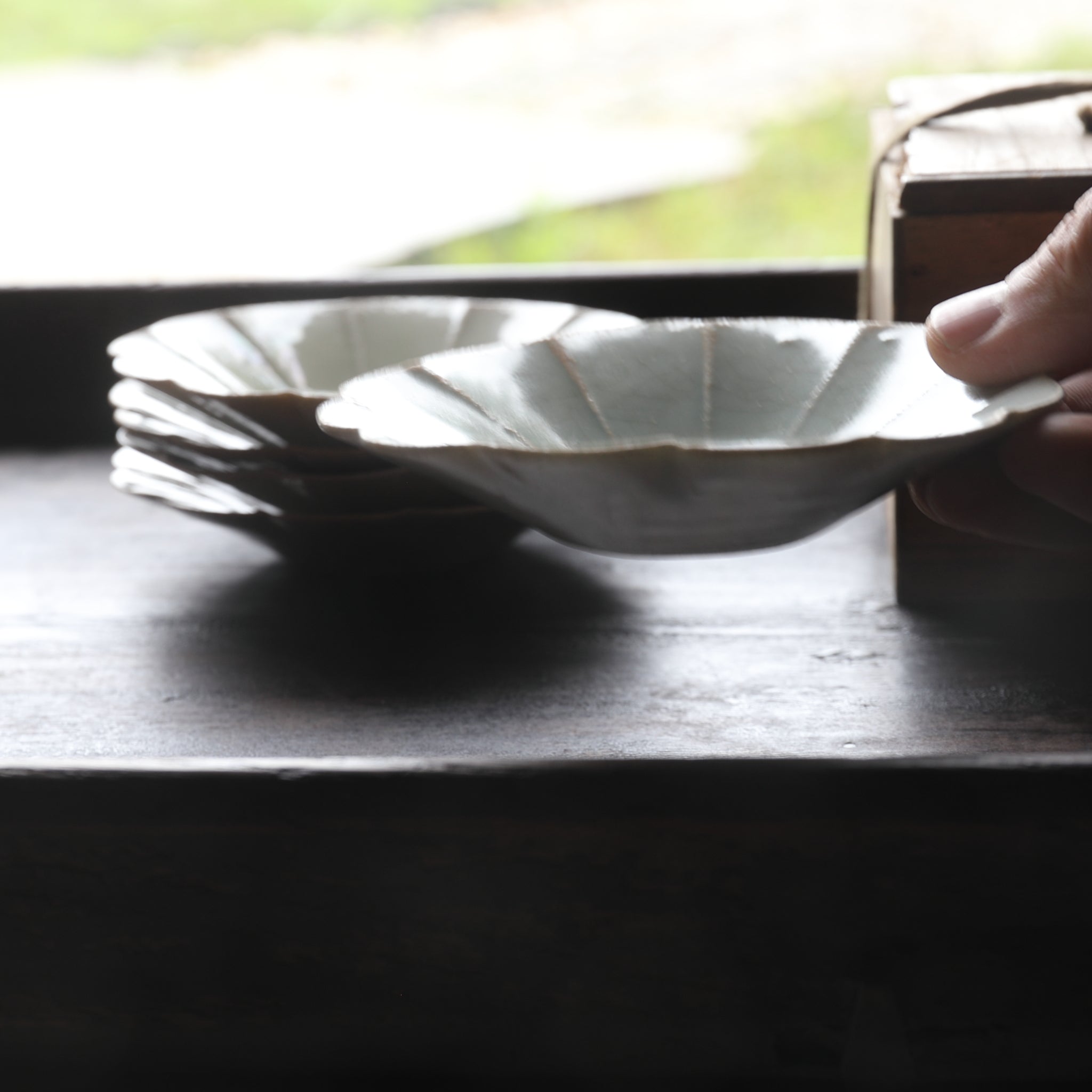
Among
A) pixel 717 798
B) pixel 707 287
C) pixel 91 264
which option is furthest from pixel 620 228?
pixel 717 798

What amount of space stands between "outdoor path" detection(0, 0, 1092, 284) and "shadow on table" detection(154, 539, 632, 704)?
2.18 meters

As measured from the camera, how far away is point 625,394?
56 cm

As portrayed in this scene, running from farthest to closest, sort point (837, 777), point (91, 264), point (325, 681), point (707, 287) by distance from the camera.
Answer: point (91, 264) → point (707, 287) → point (325, 681) → point (837, 777)

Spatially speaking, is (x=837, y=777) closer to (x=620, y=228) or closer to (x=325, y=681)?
(x=325, y=681)

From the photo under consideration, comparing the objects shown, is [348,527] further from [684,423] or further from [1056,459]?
[1056,459]

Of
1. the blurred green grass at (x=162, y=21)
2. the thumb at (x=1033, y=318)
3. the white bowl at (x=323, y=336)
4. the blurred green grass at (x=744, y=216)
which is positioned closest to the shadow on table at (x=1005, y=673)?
the thumb at (x=1033, y=318)

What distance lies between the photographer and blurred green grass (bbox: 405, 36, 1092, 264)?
276cm

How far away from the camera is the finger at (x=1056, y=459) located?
411 millimetres

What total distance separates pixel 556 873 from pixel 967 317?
0.25 meters

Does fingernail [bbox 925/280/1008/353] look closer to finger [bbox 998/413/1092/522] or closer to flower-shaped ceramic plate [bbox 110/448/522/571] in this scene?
finger [bbox 998/413/1092/522]

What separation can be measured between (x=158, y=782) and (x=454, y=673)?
0.48 ft

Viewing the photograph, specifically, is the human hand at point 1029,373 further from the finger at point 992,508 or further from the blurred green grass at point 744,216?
the blurred green grass at point 744,216

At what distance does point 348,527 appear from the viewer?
557 mm

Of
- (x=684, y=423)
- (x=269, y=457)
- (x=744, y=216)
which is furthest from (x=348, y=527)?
(x=744, y=216)
